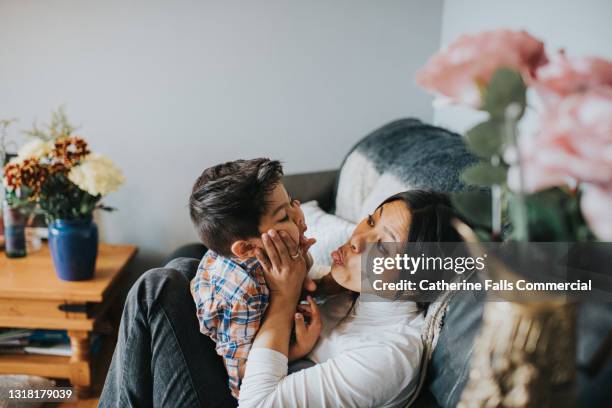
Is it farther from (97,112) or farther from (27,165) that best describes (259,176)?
(97,112)

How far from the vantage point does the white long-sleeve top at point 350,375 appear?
96 centimetres

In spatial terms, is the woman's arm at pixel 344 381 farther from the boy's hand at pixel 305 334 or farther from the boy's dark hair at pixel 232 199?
the boy's dark hair at pixel 232 199

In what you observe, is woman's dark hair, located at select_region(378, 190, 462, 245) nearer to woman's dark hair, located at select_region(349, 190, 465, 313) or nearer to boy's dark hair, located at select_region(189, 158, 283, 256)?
woman's dark hair, located at select_region(349, 190, 465, 313)

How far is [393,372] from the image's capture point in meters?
0.98

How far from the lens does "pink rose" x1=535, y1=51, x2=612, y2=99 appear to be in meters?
0.52

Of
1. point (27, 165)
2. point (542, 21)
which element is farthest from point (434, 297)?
point (27, 165)

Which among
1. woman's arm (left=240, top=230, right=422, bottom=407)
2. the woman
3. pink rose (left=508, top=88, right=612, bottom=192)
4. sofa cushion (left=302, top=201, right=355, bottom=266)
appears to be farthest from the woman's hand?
pink rose (left=508, top=88, right=612, bottom=192)

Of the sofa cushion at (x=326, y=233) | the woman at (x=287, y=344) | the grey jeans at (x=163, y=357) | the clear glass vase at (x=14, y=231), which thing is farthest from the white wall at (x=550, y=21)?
the clear glass vase at (x=14, y=231)

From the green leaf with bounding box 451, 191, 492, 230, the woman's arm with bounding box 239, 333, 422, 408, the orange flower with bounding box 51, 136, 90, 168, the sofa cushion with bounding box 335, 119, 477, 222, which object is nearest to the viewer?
the green leaf with bounding box 451, 191, 492, 230

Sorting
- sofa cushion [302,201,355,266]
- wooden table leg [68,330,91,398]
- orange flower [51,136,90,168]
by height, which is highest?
orange flower [51,136,90,168]

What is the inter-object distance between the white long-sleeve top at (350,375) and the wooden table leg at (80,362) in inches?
38.7

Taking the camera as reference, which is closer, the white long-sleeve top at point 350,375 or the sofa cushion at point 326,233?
the white long-sleeve top at point 350,375

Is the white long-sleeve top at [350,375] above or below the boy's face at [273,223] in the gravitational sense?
below

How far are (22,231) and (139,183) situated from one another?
50 cm
